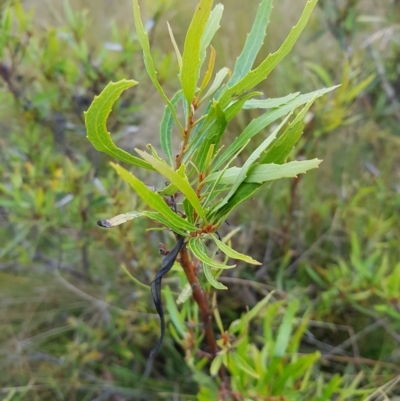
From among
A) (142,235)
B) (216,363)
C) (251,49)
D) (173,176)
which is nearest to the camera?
(173,176)

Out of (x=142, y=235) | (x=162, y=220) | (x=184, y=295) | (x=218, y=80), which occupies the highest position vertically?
(x=218, y=80)

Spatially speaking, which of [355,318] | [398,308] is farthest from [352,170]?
[398,308]

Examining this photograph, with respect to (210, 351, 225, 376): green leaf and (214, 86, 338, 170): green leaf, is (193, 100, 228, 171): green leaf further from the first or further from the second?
(210, 351, 225, 376): green leaf

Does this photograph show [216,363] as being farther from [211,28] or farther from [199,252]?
[211,28]

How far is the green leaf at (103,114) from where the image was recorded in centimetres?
27

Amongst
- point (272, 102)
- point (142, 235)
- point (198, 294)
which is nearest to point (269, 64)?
point (272, 102)

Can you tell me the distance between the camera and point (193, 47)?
0.28m

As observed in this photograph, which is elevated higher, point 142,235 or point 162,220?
point 162,220

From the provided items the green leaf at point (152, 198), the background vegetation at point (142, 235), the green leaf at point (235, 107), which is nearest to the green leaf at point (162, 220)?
the green leaf at point (152, 198)

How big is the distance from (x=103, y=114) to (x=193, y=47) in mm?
80

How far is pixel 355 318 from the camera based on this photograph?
3.79 ft

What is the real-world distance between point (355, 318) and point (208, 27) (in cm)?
103

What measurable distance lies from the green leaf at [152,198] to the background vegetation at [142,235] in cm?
51

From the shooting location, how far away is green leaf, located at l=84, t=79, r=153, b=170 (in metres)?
0.27
